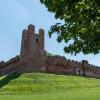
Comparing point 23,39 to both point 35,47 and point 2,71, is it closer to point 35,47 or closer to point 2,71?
point 35,47

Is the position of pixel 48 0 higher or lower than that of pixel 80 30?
higher

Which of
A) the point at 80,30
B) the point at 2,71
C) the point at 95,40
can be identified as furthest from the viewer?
the point at 2,71

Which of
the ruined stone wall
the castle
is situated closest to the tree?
the castle

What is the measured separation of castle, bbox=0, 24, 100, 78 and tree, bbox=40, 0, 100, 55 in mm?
36622

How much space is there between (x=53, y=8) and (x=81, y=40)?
1.64 m

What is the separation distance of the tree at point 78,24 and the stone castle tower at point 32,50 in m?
36.8

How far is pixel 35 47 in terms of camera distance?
51.5 metres

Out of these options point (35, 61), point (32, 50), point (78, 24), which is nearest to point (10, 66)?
point (32, 50)

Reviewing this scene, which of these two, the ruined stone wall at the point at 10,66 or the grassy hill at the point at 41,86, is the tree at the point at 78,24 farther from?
the ruined stone wall at the point at 10,66

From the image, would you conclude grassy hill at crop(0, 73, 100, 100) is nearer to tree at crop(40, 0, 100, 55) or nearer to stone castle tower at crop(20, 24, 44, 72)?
stone castle tower at crop(20, 24, 44, 72)

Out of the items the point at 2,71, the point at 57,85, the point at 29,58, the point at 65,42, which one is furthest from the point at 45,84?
the point at 65,42

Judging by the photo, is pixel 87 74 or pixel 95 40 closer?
pixel 95 40

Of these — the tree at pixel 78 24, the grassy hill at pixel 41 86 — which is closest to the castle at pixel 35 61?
the grassy hill at pixel 41 86

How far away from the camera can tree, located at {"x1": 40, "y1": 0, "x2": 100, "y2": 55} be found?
1123 centimetres
